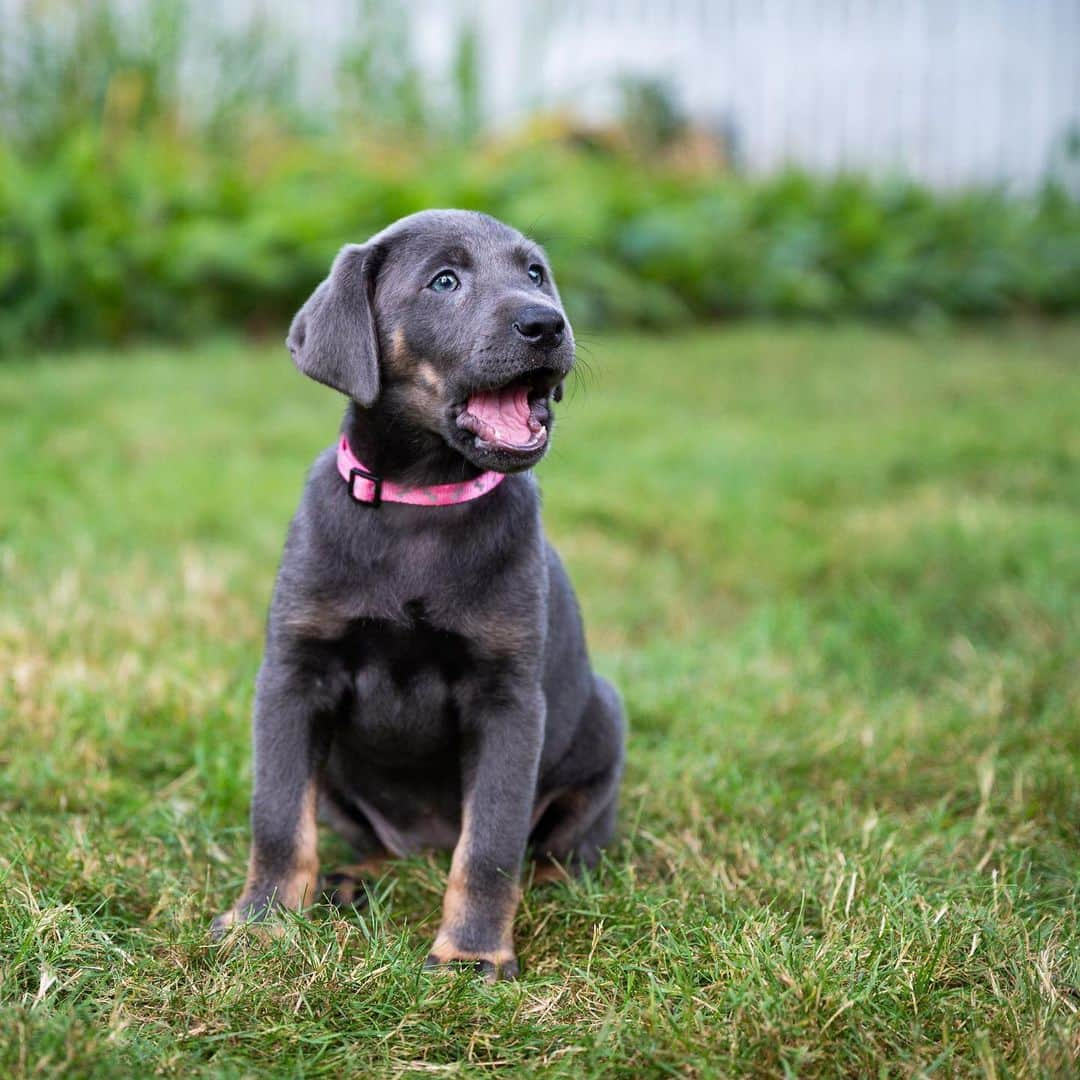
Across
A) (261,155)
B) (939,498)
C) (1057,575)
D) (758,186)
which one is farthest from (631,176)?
(1057,575)

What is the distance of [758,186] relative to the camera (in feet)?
40.2

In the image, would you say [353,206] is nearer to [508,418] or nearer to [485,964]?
[508,418]

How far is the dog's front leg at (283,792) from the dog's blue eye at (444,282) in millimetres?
845

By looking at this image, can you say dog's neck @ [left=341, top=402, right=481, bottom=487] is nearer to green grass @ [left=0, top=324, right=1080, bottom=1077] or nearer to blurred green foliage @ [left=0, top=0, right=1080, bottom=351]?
green grass @ [left=0, top=324, right=1080, bottom=1077]

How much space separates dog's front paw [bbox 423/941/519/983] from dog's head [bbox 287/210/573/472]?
95 centimetres

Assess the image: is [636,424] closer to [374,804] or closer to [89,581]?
[89,581]

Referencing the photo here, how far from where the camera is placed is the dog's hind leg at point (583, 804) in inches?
123

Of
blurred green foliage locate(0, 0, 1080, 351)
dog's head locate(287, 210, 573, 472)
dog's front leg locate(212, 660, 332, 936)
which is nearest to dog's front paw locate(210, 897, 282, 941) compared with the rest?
dog's front leg locate(212, 660, 332, 936)

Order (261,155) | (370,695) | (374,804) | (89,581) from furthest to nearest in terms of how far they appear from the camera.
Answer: (261,155) → (89,581) → (374,804) → (370,695)

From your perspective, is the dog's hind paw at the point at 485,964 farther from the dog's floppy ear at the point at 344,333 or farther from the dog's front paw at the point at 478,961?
the dog's floppy ear at the point at 344,333

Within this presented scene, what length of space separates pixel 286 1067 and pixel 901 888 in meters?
1.32

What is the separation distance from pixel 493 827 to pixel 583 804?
1.53 feet

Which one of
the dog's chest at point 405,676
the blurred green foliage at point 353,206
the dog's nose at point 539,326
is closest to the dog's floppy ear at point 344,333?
the dog's nose at point 539,326

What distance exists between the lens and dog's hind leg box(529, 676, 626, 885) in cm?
312
